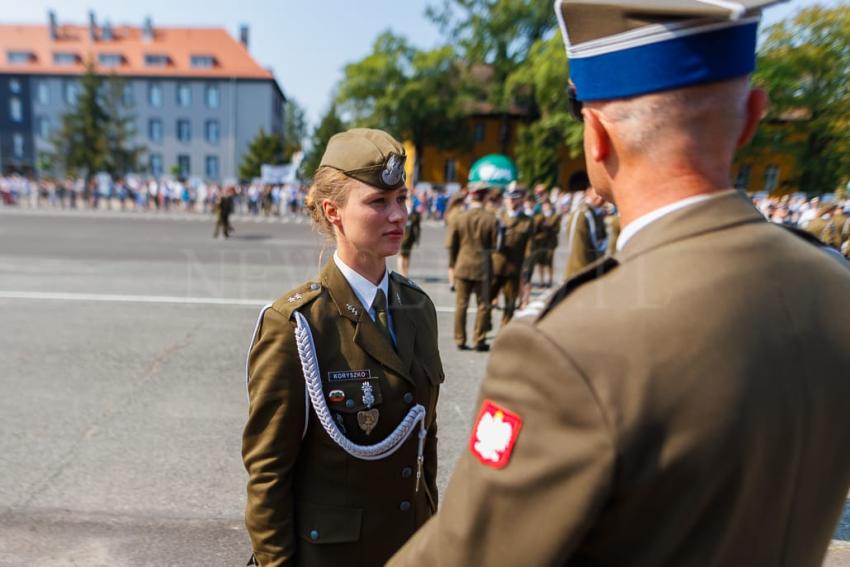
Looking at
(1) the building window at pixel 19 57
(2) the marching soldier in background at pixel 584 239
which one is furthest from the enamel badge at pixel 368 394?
(1) the building window at pixel 19 57

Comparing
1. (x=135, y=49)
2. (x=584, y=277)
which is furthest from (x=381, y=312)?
(x=135, y=49)

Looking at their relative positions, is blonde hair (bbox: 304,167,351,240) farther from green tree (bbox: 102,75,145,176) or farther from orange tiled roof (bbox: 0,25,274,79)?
orange tiled roof (bbox: 0,25,274,79)

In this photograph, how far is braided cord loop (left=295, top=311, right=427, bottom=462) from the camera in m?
1.84

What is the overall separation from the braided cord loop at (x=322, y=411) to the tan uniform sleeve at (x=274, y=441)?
3 cm

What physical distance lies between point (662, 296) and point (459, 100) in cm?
5051

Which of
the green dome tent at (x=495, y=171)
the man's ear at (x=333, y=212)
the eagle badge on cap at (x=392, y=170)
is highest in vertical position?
the green dome tent at (x=495, y=171)

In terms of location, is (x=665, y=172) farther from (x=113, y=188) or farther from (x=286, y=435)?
(x=113, y=188)

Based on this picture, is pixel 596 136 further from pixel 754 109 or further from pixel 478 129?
pixel 478 129

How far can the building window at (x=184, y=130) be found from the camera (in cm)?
6769

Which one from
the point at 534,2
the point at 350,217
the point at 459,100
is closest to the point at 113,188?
the point at 459,100

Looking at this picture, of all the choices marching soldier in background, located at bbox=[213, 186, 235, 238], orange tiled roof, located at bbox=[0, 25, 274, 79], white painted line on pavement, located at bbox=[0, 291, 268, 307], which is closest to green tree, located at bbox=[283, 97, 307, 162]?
orange tiled roof, located at bbox=[0, 25, 274, 79]

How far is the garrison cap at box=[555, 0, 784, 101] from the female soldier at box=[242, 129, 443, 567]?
1.22 m

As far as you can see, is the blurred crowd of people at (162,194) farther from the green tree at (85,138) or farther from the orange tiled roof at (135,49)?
the orange tiled roof at (135,49)

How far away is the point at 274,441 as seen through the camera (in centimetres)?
181
